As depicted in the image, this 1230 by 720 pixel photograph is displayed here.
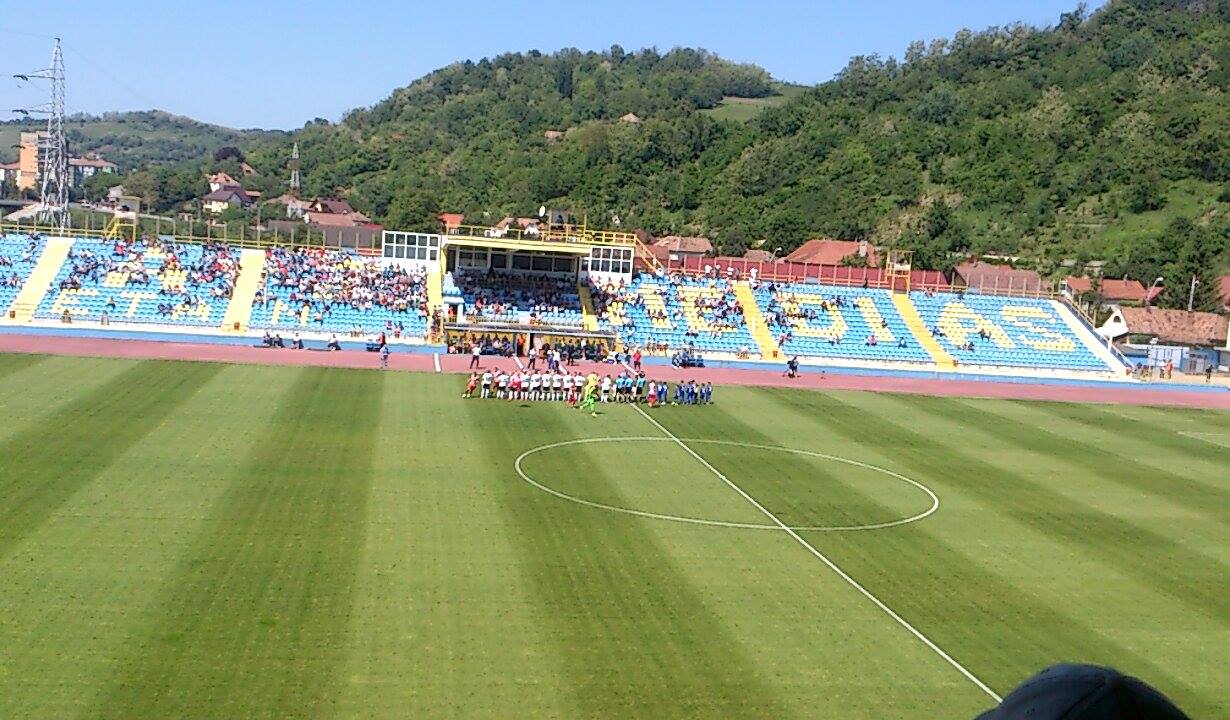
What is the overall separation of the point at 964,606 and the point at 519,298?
36.5m

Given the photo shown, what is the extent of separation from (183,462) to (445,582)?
8.98 metres

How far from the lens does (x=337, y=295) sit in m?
50.1

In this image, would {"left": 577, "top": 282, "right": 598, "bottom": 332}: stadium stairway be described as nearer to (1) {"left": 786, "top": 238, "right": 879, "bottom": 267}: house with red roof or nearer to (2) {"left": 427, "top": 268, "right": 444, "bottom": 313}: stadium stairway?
(2) {"left": 427, "top": 268, "right": 444, "bottom": 313}: stadium stairway

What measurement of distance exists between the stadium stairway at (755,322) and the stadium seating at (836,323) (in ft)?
0.96

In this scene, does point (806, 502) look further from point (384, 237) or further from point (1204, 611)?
point (384, 237)

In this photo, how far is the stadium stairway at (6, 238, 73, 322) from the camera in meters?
45.4

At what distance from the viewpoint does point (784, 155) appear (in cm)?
11981

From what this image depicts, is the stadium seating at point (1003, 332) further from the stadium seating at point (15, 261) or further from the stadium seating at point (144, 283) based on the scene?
the stadium seating at point (15, 261)

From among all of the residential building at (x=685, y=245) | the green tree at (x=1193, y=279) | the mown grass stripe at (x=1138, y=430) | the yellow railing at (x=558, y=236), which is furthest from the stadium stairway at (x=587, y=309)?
the residential building at (x=685, y=245)

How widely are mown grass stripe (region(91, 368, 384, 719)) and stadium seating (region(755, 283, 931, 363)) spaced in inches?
1204

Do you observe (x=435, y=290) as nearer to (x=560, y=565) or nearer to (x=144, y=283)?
(x=144, y=283)

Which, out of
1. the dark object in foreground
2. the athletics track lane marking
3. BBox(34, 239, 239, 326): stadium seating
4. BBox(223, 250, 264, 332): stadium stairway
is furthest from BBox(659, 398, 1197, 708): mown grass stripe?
BBox(34, 239, 239, 326): stadium seating

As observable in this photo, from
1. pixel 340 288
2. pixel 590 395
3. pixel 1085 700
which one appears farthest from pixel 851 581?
pixel 340 288

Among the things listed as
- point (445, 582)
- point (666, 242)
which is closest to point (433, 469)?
point (445, 582)
